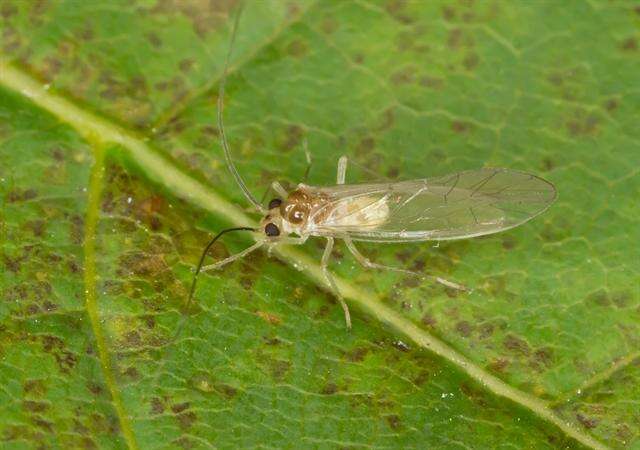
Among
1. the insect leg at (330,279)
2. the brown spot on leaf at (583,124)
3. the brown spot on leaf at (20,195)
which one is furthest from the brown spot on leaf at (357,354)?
the brown spot on leaf at (20,195)

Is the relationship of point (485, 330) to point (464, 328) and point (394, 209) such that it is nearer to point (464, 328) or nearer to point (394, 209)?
point (464, 328)

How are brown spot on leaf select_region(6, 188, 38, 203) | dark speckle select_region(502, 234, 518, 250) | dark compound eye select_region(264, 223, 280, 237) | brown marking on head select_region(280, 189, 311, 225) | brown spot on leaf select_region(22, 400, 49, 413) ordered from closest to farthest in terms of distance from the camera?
brown spot on leaf select_region(22, 400, 49, 413), brown spot on leaf select_region(6, 188, 38, 203), dark speckle select_region(502, 234, 518, 250), dark compound eye select_region(264, 223, 280, 237), brown marking on head select_region(280, 189, 311, 225)

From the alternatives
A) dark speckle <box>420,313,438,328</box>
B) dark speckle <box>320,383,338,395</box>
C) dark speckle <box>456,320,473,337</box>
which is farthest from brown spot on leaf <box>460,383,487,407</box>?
dark speckle <box>320,383,338,395</box>

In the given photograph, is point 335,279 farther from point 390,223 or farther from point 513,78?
point 513,78

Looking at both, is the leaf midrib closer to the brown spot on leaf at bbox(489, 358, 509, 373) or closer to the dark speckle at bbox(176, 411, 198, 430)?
the brown spot on leaf at bbox(489, 358, 509, 373)

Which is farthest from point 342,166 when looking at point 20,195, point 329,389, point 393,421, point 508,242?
point 20,195

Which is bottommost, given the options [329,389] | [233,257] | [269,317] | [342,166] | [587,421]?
[587,421]
